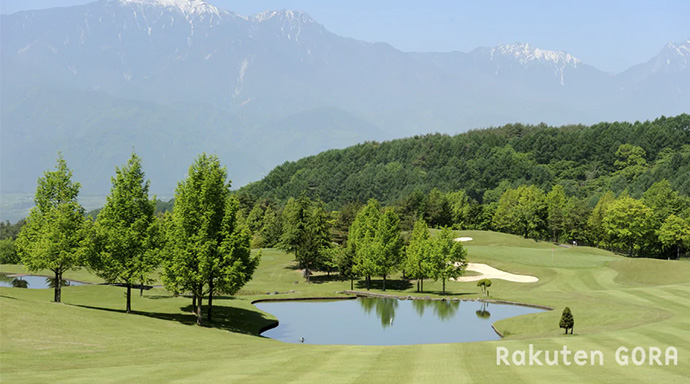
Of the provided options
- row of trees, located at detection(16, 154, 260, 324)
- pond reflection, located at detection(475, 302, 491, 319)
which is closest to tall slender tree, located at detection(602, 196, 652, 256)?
pond reflection, located at detection(475, 302, 491, 319)

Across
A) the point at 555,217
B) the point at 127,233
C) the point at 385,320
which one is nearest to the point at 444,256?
the point at 385,320

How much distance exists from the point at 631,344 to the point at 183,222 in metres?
31.8

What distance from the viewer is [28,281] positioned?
87.6 meters

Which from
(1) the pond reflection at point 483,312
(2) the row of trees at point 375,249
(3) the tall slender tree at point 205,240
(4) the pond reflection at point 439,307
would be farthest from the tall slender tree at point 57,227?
(2) the row of trees at point 375,249

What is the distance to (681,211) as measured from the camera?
12731 centimetres

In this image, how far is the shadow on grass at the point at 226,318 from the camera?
151 feet

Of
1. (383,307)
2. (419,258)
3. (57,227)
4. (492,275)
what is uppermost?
(57,227)

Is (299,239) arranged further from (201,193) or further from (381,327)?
(201,193)

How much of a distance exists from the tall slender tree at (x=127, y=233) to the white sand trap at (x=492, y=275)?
1886 inches

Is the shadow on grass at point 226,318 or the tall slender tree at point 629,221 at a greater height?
the tall slender tree at point 629,221

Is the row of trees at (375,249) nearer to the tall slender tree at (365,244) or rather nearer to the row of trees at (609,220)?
the tall slender tree at (365,244)

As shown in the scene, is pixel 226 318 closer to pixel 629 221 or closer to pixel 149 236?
pixel 149 236

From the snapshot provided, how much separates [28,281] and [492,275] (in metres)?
69.8

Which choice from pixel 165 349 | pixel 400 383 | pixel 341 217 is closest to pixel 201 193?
pixel 165 349
